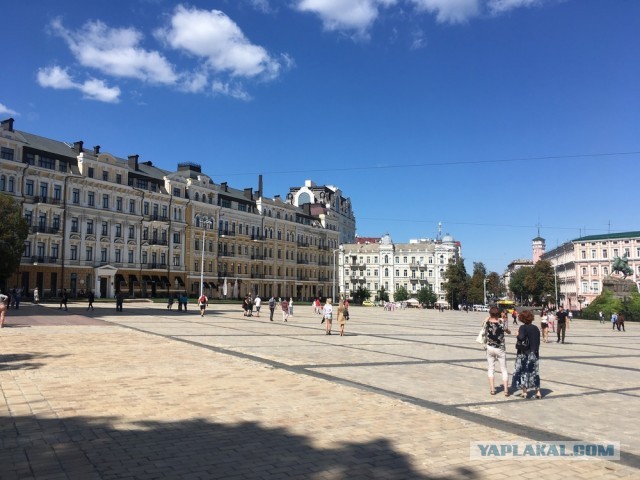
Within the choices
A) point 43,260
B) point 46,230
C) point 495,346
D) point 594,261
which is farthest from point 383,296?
point 495,346

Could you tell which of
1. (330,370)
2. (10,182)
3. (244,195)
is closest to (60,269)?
(10,182)

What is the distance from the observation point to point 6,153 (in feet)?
171

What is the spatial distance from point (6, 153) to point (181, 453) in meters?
55.9

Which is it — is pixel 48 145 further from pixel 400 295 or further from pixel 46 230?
pixel 400 295

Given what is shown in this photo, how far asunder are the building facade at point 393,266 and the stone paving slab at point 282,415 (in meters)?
100

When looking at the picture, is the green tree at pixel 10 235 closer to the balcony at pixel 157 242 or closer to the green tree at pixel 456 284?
the balcony at pixel 157 242

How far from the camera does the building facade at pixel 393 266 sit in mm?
114438

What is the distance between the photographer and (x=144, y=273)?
218ft

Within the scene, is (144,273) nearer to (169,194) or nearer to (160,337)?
(169,194)

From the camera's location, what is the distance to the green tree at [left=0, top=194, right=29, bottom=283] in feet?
127

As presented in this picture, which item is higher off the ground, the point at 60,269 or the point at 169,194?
the point at 169,194

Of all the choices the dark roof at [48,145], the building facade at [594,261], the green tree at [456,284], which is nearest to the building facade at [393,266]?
the green tree at [456,284]

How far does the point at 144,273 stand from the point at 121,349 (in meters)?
53.9

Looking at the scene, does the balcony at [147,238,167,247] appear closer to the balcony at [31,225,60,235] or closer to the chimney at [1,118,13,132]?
the balcony at [31,225,60,235]
